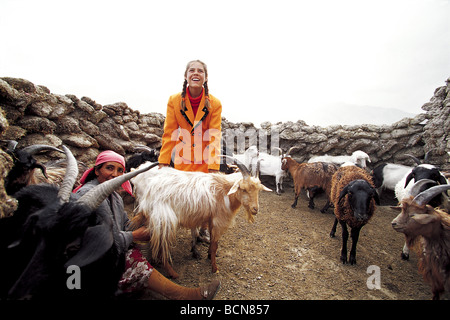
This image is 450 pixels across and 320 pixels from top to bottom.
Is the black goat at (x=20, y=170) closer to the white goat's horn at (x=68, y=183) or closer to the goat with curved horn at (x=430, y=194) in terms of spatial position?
the white goat's horn at (x=68, y=183)

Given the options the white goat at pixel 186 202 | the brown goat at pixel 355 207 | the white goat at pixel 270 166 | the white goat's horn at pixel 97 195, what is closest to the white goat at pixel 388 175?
the white goat at pixel 270 166

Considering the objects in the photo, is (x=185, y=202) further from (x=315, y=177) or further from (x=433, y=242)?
(x=315, y=177)

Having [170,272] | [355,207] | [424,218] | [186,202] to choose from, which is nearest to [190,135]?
[186,202]

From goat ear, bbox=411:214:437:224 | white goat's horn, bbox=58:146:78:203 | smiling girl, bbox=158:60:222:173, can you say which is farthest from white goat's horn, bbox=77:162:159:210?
goat ear, bbox=411:214:437:224

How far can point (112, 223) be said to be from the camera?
71.2 inches

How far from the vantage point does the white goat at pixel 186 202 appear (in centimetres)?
285

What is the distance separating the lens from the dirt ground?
9.66ft

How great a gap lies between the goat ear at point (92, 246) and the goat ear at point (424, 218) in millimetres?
3323

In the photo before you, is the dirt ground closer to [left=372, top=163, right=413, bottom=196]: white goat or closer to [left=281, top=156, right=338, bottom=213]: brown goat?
[left=281, top=156, right=338, bottom=213]: brown goat

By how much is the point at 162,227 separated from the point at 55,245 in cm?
144

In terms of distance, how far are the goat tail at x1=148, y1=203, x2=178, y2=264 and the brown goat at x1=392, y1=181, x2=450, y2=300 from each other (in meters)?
3.03

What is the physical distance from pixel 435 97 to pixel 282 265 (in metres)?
9.54

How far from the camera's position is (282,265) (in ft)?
11.6
